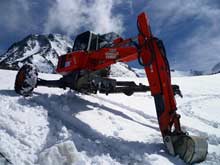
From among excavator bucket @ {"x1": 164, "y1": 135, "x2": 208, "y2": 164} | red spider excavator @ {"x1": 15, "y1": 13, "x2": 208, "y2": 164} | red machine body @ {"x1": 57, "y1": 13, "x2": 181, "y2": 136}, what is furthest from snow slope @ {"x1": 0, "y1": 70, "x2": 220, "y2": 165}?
red machine body @ {"x1": 57, "y1": 13, "x2": 181, "y2": 136}

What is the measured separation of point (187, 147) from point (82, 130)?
8.27 feet

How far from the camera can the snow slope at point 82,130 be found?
18.2ft

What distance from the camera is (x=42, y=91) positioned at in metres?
10.4

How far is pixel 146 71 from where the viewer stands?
22.4ft

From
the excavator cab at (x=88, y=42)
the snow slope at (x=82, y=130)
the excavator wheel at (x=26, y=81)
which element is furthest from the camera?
the excavator cab at (x=88, y=42)

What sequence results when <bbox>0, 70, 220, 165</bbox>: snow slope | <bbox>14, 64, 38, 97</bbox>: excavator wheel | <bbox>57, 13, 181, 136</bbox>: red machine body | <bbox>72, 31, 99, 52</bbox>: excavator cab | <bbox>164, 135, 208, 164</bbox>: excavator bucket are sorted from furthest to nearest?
<bbox>72, 31, 99, 52</bbox>: excavator cab, <bbox>14, 64, 38, 97</bbox>: excavator wheel, <bbox>57, 13, 181, 136</bbox>: red machine body, <bbox>164, 135, 208, 164</bbox>: excavator bucket, <bbox>0, 70, 220, 165</bbox>: snow slope

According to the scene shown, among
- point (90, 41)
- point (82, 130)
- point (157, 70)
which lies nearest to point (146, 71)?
point (157, 70)

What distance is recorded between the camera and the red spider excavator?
6270mm

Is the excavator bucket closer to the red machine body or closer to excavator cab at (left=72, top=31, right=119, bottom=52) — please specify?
the red machine body

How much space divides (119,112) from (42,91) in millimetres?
2847

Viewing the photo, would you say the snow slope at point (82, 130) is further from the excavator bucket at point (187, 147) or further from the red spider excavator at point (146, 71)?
the red spider excavator at point (146, 71)

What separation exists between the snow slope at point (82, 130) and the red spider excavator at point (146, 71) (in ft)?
1.16

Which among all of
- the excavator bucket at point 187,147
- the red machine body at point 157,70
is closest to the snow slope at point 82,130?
the excavator bucket at point 187,147

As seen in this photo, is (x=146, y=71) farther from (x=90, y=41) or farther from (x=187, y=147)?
(x=90, y=41)
